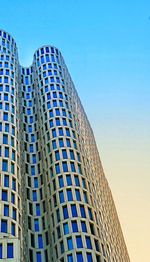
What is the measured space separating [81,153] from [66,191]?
40.3 ft

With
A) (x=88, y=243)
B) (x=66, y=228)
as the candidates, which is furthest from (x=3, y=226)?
(x=88, y=243)

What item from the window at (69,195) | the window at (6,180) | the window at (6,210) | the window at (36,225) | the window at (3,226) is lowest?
the window at (3,226)

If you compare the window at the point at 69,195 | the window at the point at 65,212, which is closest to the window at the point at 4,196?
the window at the point at 65,212

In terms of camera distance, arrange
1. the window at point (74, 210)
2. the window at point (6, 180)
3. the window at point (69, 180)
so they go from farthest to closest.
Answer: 1. the window at point (69, 180)
2. the window at point (6, 180)
3. the window at point (74, 210)

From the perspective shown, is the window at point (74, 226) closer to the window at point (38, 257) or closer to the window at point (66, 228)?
the window at point (66, 228)

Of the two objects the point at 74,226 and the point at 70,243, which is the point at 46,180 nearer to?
the point at 74,226

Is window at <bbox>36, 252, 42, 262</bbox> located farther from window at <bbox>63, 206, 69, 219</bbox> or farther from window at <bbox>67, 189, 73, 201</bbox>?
window at <bbox>67, 189, 73, 201</bbox>

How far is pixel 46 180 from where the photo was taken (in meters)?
75.1

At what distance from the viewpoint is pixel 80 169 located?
7375 cm

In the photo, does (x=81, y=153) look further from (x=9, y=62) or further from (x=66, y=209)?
(x=9, y=62)

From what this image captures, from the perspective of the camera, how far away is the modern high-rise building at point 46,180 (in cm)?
6050

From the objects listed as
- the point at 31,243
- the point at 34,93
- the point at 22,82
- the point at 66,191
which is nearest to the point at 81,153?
the point at 66,191

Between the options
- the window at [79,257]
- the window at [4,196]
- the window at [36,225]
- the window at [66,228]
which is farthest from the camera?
the window at [36,225]

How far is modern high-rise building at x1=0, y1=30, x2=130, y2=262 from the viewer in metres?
60.5
